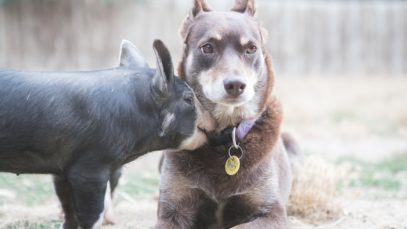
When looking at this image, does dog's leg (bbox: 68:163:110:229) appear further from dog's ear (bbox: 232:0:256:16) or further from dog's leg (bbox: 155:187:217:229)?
dog's ear (bbox: 232:0:256:16)

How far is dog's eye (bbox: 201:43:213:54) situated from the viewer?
536 cm

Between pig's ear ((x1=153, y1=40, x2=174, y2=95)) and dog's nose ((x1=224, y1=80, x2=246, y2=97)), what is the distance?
42cm

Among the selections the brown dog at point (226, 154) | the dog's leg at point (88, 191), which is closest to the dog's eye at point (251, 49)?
the brown dog at point (226, 154)

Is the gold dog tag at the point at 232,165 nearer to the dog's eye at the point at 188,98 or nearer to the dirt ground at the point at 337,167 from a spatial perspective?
the dog's eye at the point at 188,98

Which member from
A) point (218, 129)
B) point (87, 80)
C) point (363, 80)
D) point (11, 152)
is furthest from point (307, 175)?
point (363, 80)

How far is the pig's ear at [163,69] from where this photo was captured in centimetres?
502

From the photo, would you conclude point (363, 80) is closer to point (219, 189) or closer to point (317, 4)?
point (317, 4)

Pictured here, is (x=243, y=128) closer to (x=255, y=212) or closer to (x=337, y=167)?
(x=255, y=212)

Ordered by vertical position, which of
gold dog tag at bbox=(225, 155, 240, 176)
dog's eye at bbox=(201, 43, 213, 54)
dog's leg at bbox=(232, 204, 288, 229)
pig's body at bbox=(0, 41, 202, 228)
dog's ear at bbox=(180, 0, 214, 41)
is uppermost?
dog's ear at bbox=(180, 0, 214, 41)

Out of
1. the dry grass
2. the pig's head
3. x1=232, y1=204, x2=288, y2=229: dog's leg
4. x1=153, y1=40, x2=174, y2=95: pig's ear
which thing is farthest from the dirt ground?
x1=153, y1=40, x2=174, y2=95: pig's ear

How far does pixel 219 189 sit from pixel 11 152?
159cm

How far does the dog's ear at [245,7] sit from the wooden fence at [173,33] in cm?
1100

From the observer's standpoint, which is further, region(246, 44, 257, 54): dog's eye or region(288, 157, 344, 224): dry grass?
region(288, 157, 344, 224): dry grass

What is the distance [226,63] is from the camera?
521 centimetres
